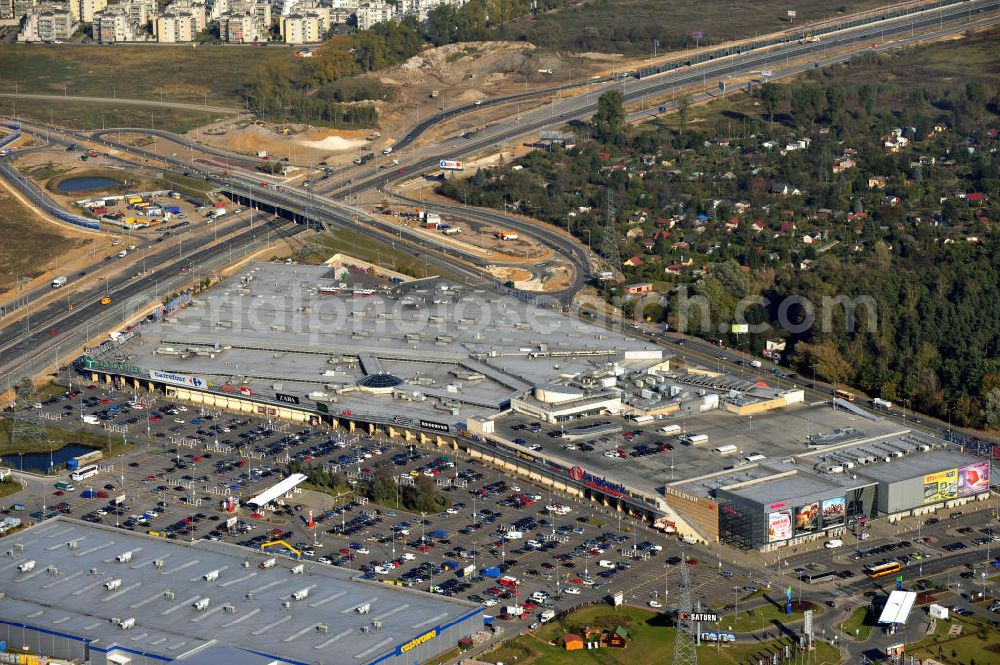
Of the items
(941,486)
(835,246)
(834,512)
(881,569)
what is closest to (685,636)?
(881,569)

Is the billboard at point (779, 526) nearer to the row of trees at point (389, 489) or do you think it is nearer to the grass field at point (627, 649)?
the grass field at point (627, 649)

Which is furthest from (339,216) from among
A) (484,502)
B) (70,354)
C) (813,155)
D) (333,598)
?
(333,598)

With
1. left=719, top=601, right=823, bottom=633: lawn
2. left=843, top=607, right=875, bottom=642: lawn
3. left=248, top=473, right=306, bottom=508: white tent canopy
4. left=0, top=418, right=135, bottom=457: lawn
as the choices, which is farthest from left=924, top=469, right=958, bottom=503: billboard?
left=0, top=418, right=135, bottom=457: lawn

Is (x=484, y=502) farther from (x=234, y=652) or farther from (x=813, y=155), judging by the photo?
(x=813, y=155)

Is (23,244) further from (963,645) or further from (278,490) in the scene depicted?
(963,645)

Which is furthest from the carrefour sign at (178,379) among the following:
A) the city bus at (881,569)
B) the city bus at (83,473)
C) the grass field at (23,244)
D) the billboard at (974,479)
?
the billboard at (974,479)

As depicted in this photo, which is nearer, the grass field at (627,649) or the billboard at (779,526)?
the grass field at (627,649)
